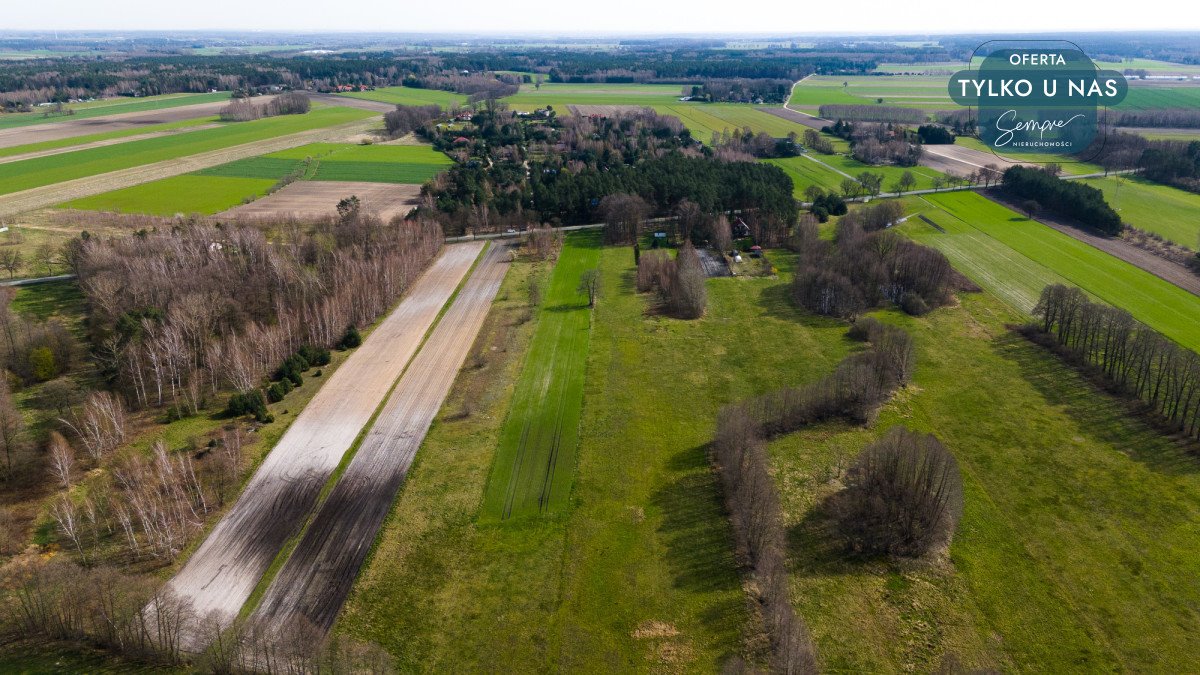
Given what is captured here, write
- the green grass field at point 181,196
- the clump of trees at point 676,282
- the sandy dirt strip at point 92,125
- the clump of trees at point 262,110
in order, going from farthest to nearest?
the clump of trees at point 262,110 < the sandy dirt strip at point 92,125 < the green grass field at point 181,196 < the clump of trees at point 676,282

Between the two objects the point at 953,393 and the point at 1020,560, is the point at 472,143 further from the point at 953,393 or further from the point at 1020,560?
the point at 1020,560

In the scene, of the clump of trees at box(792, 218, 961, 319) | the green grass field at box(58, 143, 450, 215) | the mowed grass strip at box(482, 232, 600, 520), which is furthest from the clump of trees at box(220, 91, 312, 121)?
the clump of trees at box(792, 218, 961, 319)

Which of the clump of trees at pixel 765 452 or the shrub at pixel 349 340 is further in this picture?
the shrub at pixel 349 340

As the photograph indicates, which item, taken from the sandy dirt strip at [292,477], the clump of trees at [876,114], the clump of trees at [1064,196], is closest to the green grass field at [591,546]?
the sandy dirt strip at [292,477]

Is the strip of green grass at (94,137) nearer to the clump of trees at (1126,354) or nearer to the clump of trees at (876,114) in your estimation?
the clump of trees at (1126,354)

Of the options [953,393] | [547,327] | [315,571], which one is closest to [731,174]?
[547,327]

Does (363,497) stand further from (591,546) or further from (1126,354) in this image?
(1126,354)
